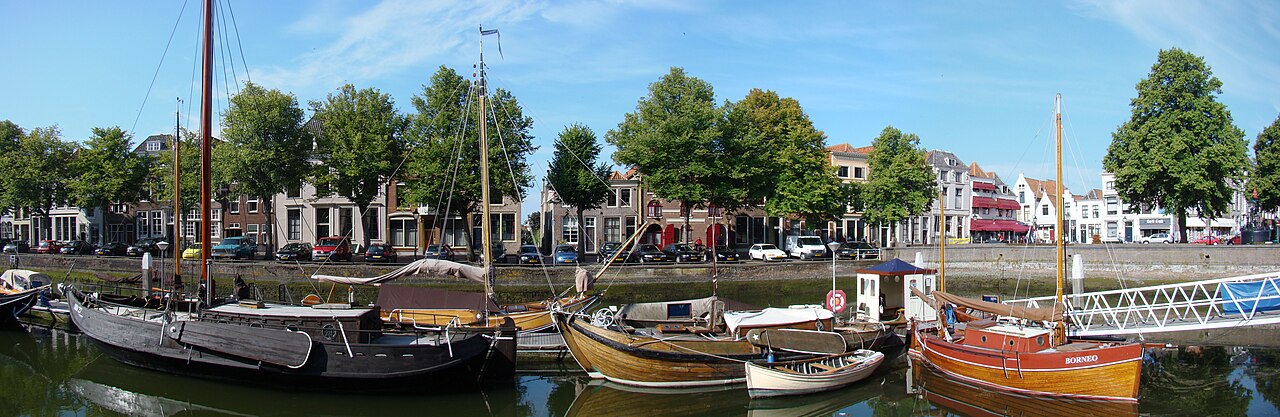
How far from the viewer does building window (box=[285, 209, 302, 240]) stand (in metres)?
56.5

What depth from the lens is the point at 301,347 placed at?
16.3 meters

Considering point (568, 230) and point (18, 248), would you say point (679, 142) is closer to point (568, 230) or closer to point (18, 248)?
point (568, 230)

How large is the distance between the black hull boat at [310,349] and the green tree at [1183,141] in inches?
1503

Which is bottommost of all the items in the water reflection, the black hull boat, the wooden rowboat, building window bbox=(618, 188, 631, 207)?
the water reflection

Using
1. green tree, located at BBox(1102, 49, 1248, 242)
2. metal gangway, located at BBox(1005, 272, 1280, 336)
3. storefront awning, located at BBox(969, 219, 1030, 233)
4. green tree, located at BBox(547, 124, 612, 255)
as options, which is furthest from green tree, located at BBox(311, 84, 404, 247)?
storefront awning, located at BBox(969, 219, 1030, 233)

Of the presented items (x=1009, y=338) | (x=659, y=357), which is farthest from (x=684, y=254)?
(x=1009, y=338)

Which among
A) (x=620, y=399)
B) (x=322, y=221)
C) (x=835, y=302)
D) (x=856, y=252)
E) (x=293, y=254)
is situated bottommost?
(x=620, y=399)

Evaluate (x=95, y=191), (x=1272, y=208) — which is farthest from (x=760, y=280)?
(x=95, y=191)

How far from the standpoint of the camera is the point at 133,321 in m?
18.5

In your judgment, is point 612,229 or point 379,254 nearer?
point 379,254

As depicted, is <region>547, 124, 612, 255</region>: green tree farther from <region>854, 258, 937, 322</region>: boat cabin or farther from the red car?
the red car

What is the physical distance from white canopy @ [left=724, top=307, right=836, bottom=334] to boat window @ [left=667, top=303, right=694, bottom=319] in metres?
1.62

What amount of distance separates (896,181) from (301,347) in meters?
41.4

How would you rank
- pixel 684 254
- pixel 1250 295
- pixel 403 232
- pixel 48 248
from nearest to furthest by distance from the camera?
pixel 1250 295 < pixel 684 254 < pixel 48 248 < pixel 403 232
